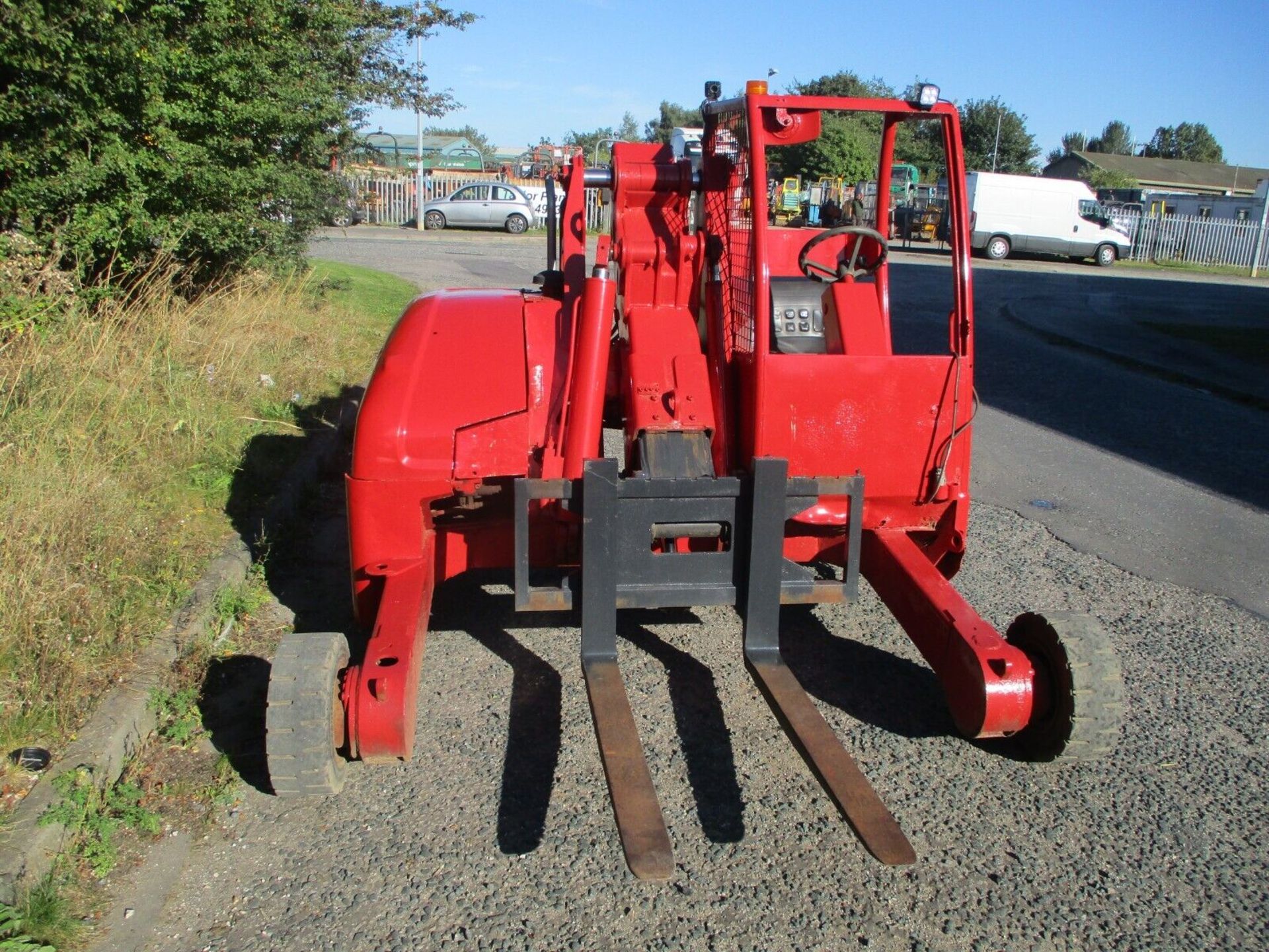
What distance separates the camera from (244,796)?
3715 mm

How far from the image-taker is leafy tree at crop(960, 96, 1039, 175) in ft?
Result: 226

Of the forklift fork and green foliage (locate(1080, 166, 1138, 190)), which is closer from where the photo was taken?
the forklift fork

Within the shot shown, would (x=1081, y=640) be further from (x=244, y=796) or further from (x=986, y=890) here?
(x=244, y=796)

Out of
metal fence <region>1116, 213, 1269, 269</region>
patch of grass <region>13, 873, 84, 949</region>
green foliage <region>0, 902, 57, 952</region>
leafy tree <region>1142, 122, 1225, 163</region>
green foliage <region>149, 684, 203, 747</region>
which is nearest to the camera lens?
green foliage <region>0, 902, 57, 952</region>

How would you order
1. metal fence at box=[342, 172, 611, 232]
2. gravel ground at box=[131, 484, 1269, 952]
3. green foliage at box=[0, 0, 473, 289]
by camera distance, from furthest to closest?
metal fence at box=[342, 172, 611, 232] → green foliage at box=[0, 0, 473, 289] → gravel ground at box=[131, 484, 1269, 952]

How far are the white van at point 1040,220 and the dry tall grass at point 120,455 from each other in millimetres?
26070

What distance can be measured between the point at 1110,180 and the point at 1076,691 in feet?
225

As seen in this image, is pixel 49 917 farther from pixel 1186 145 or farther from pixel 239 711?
pixel 1186 145

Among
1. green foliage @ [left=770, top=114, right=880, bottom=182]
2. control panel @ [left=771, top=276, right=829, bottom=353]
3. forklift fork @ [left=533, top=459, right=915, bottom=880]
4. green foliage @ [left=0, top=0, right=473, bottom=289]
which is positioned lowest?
forklift fork @ [left=533, top=459, right=915, bottom=880]

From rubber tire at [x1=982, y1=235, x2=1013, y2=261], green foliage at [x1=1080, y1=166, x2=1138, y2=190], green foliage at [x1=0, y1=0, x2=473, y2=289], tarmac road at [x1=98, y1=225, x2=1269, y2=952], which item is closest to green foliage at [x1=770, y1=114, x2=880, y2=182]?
rubber tire at [x1=982, y1=235, x2=1013, y2=261]

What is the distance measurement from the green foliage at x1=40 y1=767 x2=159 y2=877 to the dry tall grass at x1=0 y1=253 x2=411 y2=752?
0.31 m

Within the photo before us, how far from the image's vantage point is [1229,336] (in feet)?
52.6

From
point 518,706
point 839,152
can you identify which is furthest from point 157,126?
point 839,152

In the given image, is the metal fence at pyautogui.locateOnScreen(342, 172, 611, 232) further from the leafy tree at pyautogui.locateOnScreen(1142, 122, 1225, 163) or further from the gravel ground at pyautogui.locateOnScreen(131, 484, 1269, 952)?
the leafy tree at pyautogui.locateOnScreen(1142, 122, 1225, 163)
